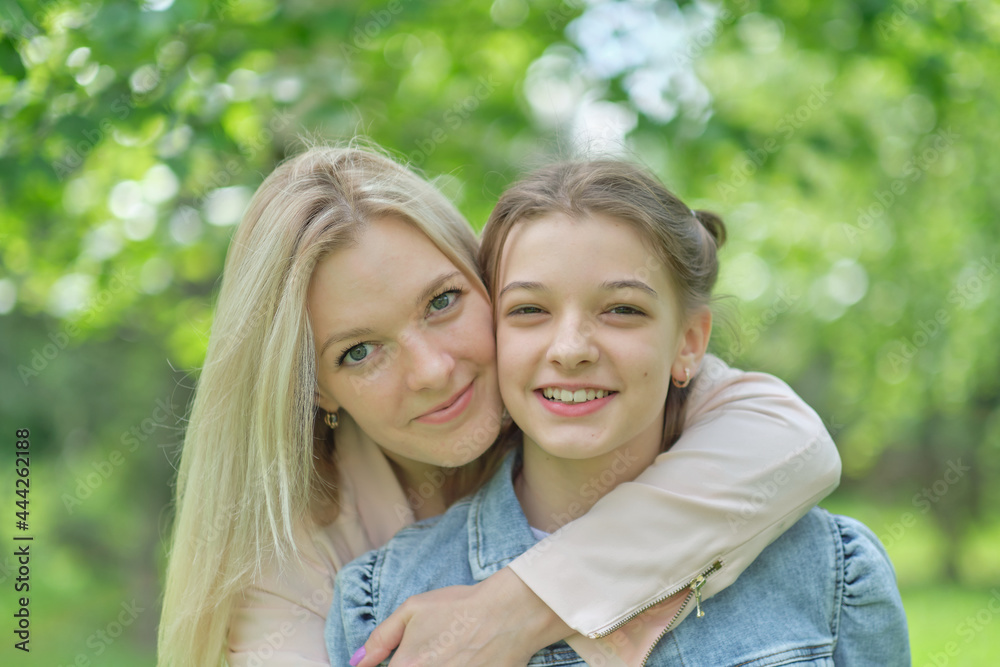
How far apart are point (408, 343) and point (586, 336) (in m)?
0.48

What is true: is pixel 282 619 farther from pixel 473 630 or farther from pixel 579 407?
pixel 579 407

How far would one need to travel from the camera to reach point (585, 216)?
1.96m

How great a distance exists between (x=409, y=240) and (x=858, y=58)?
3.09m

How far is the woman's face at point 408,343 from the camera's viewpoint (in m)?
2.08

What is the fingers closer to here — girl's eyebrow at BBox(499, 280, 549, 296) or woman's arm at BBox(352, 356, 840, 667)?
woman's arm at BBox(352, 356, 840, 667)

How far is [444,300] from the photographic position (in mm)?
2180

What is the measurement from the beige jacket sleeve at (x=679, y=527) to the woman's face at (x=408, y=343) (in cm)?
42

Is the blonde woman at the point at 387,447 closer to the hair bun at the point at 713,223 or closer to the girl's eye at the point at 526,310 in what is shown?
the girl's eye at the point at 526,310

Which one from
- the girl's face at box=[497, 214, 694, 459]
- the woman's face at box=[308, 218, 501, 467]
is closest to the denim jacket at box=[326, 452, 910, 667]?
the woman's face at box=[308, 218, 501, 467]

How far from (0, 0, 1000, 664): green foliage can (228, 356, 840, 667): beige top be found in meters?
0.60

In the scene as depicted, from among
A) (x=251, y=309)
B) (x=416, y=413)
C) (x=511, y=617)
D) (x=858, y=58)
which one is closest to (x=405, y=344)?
(x=416, y=413)

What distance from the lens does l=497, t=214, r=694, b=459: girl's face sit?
6.21 ft

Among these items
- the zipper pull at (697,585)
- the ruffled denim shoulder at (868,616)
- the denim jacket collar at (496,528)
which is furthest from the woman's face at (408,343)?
the ruffled denim shoulder at (868,616)

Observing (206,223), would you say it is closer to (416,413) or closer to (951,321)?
(416,413)
